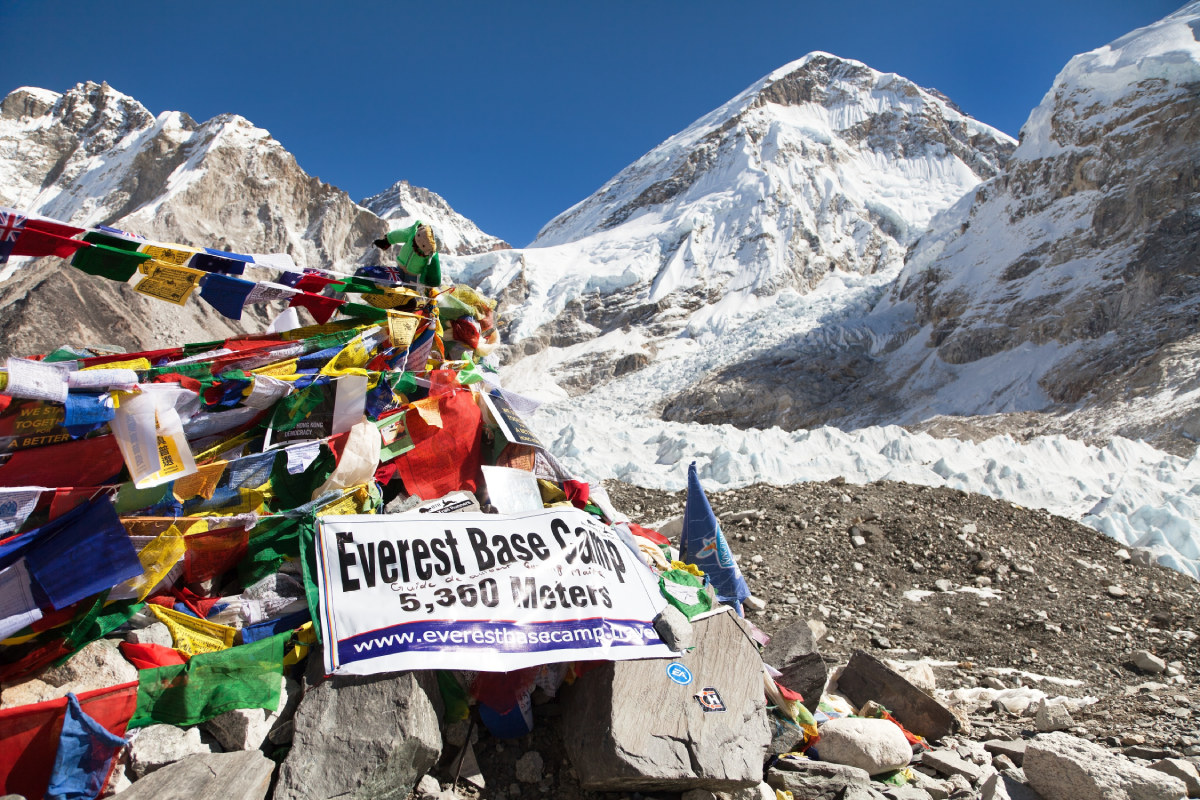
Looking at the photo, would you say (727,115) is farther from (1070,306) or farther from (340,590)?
(340,590)

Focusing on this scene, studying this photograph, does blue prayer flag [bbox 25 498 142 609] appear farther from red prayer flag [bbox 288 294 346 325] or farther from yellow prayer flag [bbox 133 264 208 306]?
red prayer flag [bbox 288 294 346 325]

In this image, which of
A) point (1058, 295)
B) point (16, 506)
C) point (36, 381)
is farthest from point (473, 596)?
point (1058, 295)

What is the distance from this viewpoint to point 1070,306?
31.7 meters

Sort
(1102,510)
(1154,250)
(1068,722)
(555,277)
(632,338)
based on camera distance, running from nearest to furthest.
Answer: (1068,722)
(1102,510)
(1154,250)
(632,338)
(555,277)

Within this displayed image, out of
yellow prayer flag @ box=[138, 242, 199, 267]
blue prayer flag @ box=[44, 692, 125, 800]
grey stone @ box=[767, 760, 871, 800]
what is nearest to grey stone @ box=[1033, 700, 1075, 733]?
grey stone @ box=[767, 760, 871, 800]

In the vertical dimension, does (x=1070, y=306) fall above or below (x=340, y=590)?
above

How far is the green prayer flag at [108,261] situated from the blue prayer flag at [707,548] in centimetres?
410

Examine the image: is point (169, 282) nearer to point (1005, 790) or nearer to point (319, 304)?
point (319, 304)

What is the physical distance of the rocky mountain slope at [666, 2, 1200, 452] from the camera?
88.3ft

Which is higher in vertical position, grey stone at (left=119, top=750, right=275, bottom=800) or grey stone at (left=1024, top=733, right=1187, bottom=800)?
grey stone at (left=119, top=750, right=275, bottom=800)

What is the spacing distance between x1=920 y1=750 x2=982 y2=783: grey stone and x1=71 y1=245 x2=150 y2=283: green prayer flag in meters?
5.40

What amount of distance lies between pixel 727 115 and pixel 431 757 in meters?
110

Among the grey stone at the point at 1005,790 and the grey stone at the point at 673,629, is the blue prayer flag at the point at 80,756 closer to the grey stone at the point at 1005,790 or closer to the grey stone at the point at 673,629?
the grey stone at the point at 673,629

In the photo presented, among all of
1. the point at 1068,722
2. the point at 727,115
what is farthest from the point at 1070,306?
the point at 727,115
